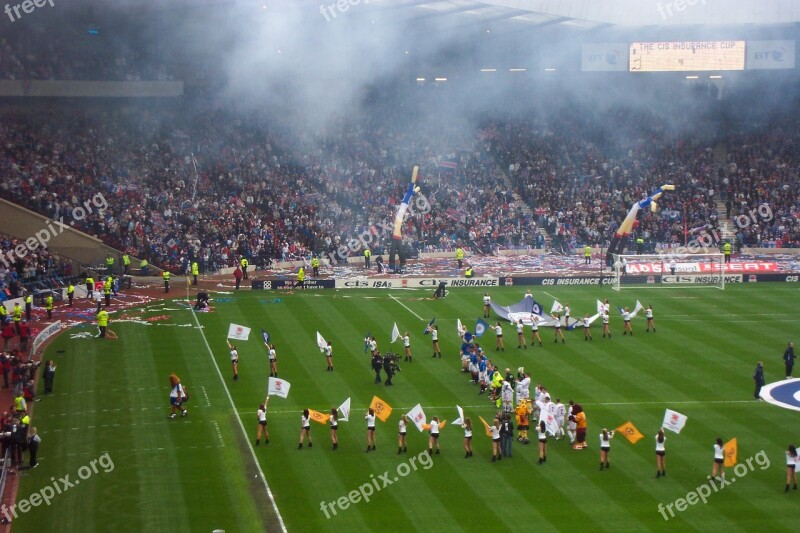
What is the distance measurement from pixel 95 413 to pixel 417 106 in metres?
48.7

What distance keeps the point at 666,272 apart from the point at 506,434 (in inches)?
1206

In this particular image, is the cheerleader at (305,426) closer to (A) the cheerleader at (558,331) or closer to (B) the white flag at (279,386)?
(B) the white flag at (279,386)

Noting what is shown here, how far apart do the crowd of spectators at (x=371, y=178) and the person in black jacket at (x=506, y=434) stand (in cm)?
3257

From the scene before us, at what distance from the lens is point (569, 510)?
84.8 ft

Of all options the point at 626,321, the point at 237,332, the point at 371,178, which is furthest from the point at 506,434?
the point at 371,178

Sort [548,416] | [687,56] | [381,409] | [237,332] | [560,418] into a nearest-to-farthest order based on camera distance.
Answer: [548,416], [381,409], [560,418], [237,332], [687,56]

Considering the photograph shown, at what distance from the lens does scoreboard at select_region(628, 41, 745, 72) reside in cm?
7394

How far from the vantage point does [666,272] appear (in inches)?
2279

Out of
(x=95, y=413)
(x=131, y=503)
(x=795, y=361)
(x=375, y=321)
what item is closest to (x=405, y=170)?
(x=375, y=321)

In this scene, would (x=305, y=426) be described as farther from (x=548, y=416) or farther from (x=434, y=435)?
(x=548, y=416)

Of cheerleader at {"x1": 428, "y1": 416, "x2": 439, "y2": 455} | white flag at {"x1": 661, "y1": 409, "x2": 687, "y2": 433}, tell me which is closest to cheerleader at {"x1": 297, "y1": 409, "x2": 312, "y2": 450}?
cheerleader at {"x1": 428, "y1": 416, "x2": 439, "y2": 455}

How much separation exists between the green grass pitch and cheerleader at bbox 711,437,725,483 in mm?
425

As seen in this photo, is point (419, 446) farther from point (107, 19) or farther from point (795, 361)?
point (107, 19)

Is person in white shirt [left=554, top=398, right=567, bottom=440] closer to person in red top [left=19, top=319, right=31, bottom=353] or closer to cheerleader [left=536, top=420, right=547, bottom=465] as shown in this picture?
cheerleader [left=536, top=420, right=547, bottom=465]
